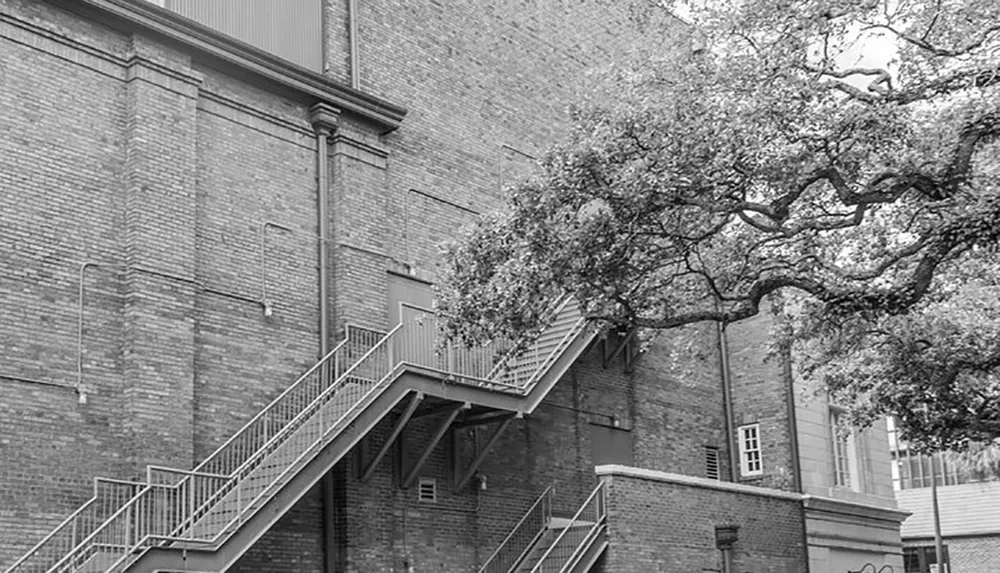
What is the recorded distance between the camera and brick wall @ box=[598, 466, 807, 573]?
961 inches

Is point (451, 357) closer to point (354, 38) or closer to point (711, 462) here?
point (354, 38)

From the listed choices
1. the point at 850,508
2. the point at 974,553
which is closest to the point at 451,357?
the point at 850,508

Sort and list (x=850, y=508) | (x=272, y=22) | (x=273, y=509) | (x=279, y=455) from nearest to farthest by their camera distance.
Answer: (x=273, y=509) < (x=279, y=455) < (x=272, y=22) < (x=850, y=508)

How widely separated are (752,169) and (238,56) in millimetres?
8722

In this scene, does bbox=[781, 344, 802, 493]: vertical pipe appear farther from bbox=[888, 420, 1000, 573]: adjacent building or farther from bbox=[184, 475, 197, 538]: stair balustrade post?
bbox=[888, 420, 1000, 573]: adjacent building

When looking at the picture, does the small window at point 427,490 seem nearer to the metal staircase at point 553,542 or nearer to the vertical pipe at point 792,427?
the metal staircase at point 553,542

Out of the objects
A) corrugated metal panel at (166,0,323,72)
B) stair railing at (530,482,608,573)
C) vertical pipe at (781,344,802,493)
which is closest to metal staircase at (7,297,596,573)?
stair railing at (530,482,608,573)

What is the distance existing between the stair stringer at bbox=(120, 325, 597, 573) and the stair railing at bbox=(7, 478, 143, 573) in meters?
1.27

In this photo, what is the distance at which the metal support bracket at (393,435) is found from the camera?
67.8 ft

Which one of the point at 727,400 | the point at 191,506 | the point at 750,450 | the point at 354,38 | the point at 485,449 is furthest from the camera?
the point at 727,400

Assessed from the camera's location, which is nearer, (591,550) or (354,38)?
(354,38)

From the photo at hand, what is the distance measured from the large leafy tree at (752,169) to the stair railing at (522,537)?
5.87m

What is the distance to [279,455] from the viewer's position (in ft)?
61.6

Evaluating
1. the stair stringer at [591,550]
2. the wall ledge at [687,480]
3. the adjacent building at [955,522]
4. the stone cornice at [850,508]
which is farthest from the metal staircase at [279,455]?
the adjacent building at [955,522]
